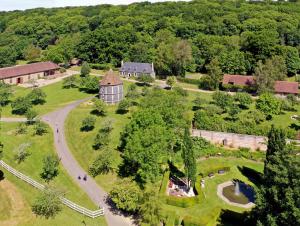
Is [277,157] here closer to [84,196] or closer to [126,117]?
[84,196]

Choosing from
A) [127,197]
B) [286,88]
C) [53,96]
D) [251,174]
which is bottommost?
[251,174]

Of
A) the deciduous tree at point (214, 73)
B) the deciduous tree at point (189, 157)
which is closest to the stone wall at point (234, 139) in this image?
the deciduous tree at point (189, 157)

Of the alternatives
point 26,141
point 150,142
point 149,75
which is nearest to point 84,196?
point 150,142

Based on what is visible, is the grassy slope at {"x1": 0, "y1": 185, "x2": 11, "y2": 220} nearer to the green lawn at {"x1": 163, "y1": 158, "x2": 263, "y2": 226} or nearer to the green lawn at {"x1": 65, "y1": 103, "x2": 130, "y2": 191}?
the green lawn at {"x1": 65, "y1": 103, "x2": 130, "y2": 191}

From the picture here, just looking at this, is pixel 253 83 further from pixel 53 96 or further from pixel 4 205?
pixel 4 205

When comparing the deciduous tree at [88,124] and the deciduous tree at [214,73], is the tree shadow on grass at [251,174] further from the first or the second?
the deciduous tree at [214,73]

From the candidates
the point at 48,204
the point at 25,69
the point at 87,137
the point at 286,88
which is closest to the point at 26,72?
the point at 25,69

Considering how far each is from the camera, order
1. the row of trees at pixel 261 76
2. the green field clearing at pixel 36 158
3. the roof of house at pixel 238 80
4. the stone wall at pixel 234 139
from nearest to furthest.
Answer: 1. the green field clearing at pixel 36 158
2. the stone wall at pixel 234 139
3. the row of trees at pixel 261 76
4. the roof of house at pixel 238 80
